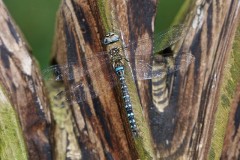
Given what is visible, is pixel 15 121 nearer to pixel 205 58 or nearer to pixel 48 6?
pixel 48 6

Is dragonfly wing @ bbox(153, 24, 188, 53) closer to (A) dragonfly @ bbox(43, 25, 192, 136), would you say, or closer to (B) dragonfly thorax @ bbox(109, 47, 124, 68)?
(A) dragonfly @ bbox(43, 25, 192, 136)

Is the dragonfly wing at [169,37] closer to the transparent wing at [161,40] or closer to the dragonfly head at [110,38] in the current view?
the transparent wing at [161,40]

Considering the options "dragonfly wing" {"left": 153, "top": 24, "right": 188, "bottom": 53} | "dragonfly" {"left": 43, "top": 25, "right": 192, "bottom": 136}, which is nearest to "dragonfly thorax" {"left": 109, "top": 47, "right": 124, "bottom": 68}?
"dragonfly" {"left": 43, "top": 25, "right": 192, "bottom": 136}

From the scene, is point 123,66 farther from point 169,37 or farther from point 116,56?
point 169,37

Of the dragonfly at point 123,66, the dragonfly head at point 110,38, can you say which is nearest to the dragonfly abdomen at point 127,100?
the dragonfly at point 123,66

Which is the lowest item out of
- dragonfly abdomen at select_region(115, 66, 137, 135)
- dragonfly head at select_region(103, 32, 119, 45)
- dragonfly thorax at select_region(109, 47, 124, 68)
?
dragonfly abdomen at select_region(115, 66, 137, 135)

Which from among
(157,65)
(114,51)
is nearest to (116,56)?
(114,51)

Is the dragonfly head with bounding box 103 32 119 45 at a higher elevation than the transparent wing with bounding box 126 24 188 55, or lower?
higher
